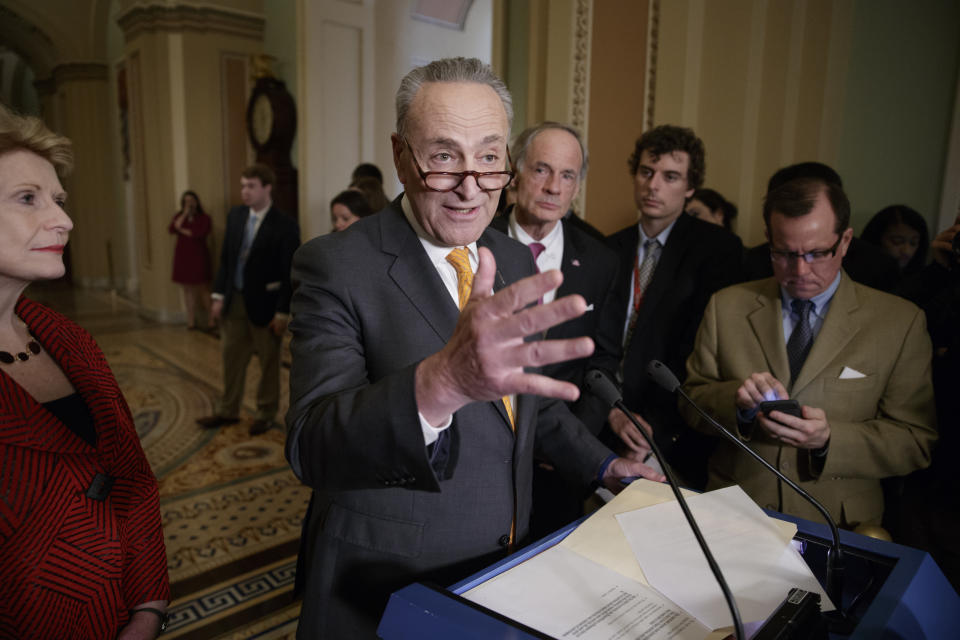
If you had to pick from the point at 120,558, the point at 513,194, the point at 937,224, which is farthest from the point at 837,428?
the point at 937,224

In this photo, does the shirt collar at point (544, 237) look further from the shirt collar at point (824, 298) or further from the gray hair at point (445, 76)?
the gray hair at point (445, 76)

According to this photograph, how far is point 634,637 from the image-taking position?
758 millimetres

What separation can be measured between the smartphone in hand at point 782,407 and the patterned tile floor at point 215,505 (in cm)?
185

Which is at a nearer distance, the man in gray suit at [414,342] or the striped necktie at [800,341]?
the man in gray suit at [414,342]

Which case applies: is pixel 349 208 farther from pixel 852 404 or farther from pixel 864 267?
pixel 852 404

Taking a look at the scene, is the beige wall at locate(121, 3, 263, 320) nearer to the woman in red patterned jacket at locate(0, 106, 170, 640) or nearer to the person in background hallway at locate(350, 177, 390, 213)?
the person in background hallway at locate(350, 177, 390, 213)

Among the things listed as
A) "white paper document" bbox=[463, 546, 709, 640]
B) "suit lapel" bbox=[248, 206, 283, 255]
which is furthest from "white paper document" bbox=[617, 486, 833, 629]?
"suit lapel" bbox=[248, 206, 283, 255]

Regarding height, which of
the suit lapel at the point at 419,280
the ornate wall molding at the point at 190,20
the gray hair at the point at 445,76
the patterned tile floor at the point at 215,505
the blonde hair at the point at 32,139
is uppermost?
the ornate wall molding at the point at 190,20

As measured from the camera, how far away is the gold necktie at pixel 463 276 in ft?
3.81

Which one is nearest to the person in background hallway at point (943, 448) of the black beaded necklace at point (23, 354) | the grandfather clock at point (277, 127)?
the black beaded necklace at point (23, 354)

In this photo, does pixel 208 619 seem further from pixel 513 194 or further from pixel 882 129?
pixel 882 129

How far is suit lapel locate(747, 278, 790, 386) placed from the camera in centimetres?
163

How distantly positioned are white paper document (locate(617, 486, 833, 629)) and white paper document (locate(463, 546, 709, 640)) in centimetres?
3

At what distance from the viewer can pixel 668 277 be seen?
89.1 inches
